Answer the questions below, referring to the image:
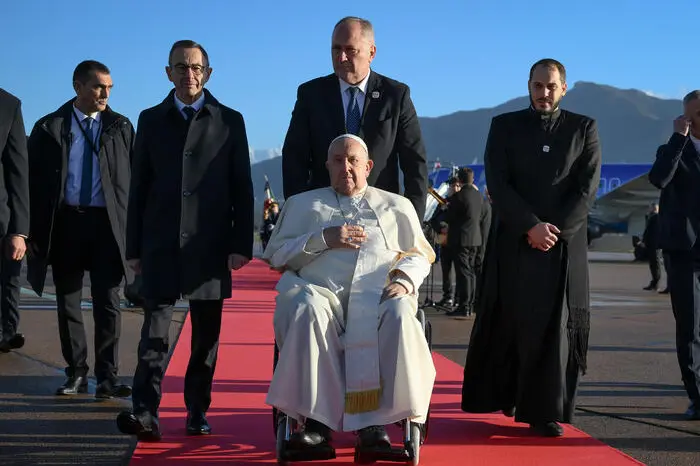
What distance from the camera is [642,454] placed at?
188 inches

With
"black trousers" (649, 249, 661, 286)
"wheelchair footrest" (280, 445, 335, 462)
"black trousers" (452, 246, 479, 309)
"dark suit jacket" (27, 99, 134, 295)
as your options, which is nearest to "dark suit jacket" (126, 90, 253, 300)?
"wheelchair footrest" (280, 445, 335, 462)

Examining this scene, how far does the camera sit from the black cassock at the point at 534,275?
5070 millimetres

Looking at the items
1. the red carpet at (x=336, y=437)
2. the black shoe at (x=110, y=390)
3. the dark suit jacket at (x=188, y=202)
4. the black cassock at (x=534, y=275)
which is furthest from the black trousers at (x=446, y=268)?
the dark suit jacket at (x=188, y=202)

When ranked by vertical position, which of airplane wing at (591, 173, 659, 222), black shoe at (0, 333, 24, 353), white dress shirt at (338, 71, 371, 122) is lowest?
black shoe at (0, 333, 24, 353)

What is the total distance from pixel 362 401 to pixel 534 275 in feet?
4.60

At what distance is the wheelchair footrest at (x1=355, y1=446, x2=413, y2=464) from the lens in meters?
4.09

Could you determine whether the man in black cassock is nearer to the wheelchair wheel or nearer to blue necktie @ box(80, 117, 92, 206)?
the wheelchair wheel

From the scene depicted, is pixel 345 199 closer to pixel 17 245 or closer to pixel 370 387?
pixel 370 387

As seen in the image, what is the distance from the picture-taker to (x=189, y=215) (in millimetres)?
4887

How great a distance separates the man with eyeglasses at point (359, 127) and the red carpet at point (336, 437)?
4.01ft

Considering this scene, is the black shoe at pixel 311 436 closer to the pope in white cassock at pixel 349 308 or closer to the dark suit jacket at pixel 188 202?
the pope in white cassock at pixel 349 308

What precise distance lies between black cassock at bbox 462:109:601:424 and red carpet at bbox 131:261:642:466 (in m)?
0.17

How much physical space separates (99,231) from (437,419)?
95.1 inches

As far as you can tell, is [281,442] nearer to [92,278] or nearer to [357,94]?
[357,94]
